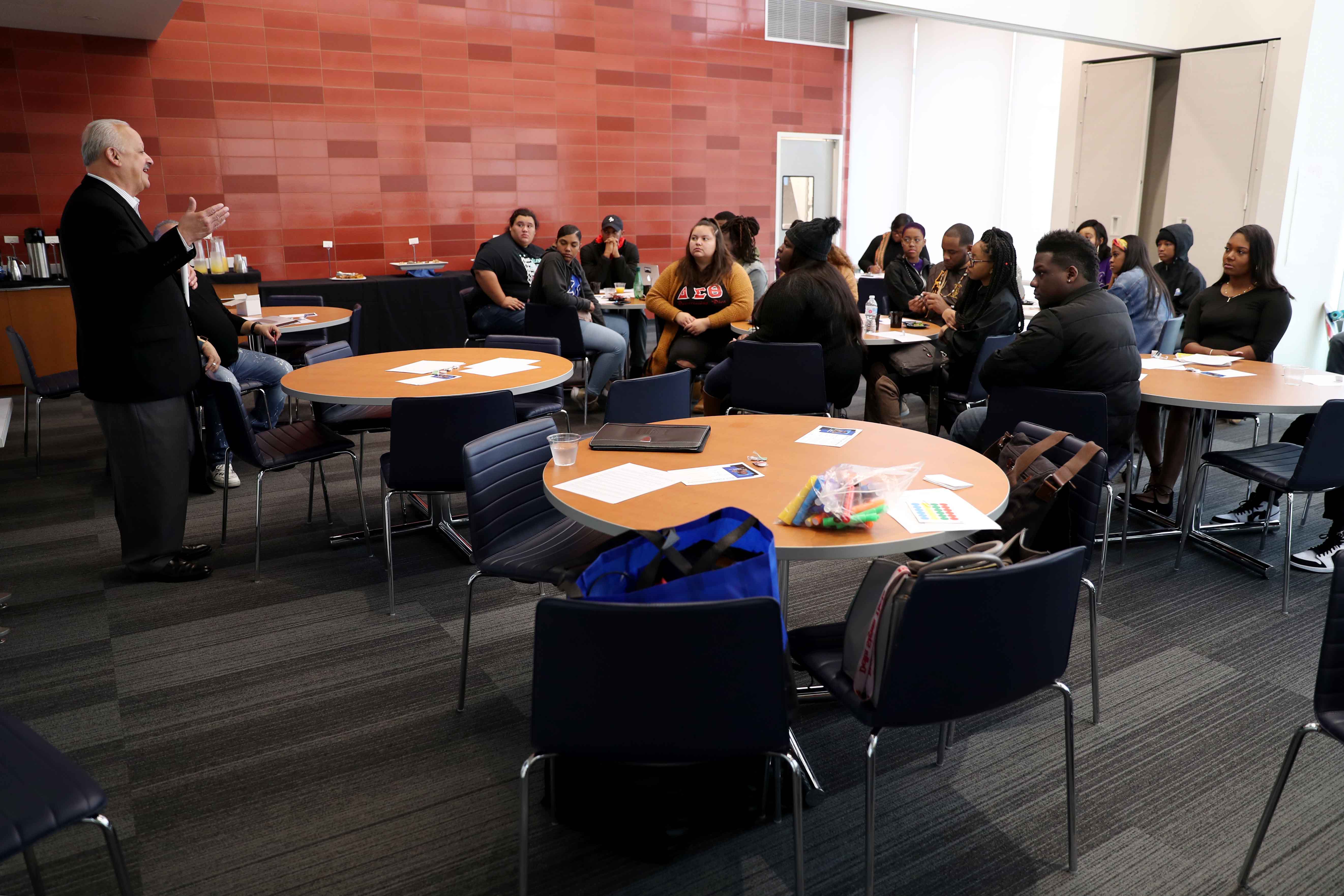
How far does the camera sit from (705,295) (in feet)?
18.2

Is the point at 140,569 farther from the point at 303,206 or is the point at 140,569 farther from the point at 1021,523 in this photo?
the point at 303,206

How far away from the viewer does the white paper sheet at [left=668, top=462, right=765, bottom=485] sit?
239 centimetres

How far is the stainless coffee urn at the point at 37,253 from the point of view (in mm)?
7258

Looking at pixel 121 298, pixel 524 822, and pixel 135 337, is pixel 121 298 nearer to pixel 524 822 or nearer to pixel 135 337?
pixel 135 337

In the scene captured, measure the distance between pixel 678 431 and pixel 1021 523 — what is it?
3.44ft

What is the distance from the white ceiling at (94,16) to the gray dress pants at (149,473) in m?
4.47

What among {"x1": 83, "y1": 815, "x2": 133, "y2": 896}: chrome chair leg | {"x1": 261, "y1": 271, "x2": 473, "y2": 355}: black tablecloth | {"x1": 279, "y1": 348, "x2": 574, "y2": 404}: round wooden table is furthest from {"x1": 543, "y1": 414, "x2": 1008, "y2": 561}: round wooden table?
{"x1": 261, "y1": 271, "x2": 473, "y2": 355}: black tablecloth

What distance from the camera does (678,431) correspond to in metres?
2.82

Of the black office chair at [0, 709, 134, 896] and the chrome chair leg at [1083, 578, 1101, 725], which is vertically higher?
the black office chair at [0, 709, 134, 896]

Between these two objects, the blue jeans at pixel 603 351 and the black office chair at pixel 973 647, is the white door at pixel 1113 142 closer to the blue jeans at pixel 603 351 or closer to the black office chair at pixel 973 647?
the blue jeans at pixel 603 351

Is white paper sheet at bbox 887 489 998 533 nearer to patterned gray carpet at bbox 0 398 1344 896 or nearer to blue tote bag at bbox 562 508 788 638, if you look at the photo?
blue tote bag at bbox 562 508 788 638

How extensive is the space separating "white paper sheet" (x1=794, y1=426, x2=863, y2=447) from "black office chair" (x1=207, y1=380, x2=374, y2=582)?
2.00m

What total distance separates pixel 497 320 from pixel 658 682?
5578 mm

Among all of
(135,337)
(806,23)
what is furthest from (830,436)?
(806,23)
